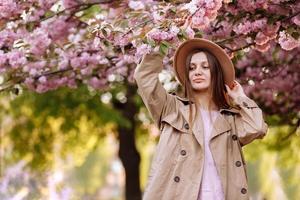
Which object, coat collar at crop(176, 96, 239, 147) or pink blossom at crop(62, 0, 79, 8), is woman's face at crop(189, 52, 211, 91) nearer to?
coat collar at crop(176, 96, 239, 147)

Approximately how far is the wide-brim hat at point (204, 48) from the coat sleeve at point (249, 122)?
7.1 inches

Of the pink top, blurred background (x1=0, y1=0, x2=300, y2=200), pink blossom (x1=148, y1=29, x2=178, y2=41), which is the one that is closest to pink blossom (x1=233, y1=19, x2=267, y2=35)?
blurred background (x1=0, y1=0, x2=300, y2=200)

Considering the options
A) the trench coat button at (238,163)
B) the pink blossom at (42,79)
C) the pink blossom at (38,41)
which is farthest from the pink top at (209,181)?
the pink blossom at (42,79)

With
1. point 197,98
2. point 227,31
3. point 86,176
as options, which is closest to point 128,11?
point 227,31

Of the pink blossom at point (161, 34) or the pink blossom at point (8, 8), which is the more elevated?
the pink blossom at point (161, 34)

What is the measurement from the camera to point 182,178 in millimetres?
4887

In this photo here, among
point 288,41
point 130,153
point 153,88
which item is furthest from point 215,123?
point 130,153

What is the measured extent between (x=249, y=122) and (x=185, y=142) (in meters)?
0.41

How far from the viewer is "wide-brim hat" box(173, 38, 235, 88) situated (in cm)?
513

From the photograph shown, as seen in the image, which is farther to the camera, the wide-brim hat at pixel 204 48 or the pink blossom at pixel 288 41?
the pink blossom at pixel 288 41

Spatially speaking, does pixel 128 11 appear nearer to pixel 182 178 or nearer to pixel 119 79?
pixel 119 79

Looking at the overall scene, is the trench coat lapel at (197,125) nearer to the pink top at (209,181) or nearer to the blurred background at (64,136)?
the pink top at (209,181)

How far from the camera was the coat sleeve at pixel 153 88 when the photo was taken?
497 cm

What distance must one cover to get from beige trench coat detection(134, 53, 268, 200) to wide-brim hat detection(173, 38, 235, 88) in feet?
0.46
